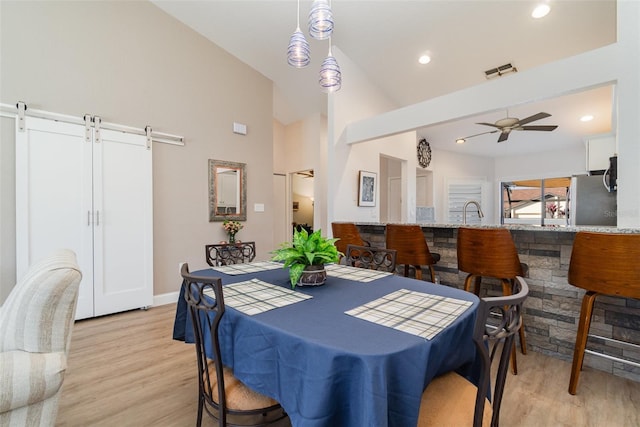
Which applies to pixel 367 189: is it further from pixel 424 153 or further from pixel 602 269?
pixel 602 269

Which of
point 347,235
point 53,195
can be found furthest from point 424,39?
point 53,195

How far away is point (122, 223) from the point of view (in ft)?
10.6

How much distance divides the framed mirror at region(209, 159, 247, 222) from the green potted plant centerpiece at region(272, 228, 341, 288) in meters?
2.91

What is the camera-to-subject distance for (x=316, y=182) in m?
5.45

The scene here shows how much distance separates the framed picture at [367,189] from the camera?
14.3ft

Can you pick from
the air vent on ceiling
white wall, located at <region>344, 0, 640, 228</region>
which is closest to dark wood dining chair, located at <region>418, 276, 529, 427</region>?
white wall, located at <region>344, 0, 640, 228</region>

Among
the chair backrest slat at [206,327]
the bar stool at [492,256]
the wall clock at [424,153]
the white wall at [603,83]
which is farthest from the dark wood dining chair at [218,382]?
the wall clock at [424,153]

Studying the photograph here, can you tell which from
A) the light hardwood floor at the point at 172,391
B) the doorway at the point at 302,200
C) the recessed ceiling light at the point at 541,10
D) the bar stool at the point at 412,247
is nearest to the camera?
the light hardwood floor at the point at 172,391

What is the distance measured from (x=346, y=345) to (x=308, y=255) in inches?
25.1

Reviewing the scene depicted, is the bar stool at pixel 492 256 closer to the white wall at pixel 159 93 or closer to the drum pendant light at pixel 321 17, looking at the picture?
the drum pendant light at pixel 321 17

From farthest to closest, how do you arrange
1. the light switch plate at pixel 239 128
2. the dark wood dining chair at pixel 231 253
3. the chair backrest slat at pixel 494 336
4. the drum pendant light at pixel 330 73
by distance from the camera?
the light switch plate at pixel 239 128
the dark wood dining chair at pixel 231 253
the drum pendant light at pixel 330 73
the chair backrest slat at pixel 494 336

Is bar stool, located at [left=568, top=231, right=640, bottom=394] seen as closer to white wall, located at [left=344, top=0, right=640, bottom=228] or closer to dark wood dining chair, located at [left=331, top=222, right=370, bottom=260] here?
white wall, located at [left=344, top=0, right=640, bottom=228]

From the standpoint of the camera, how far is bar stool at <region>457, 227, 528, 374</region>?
2.05 metres

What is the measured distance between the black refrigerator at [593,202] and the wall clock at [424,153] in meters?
2.81
